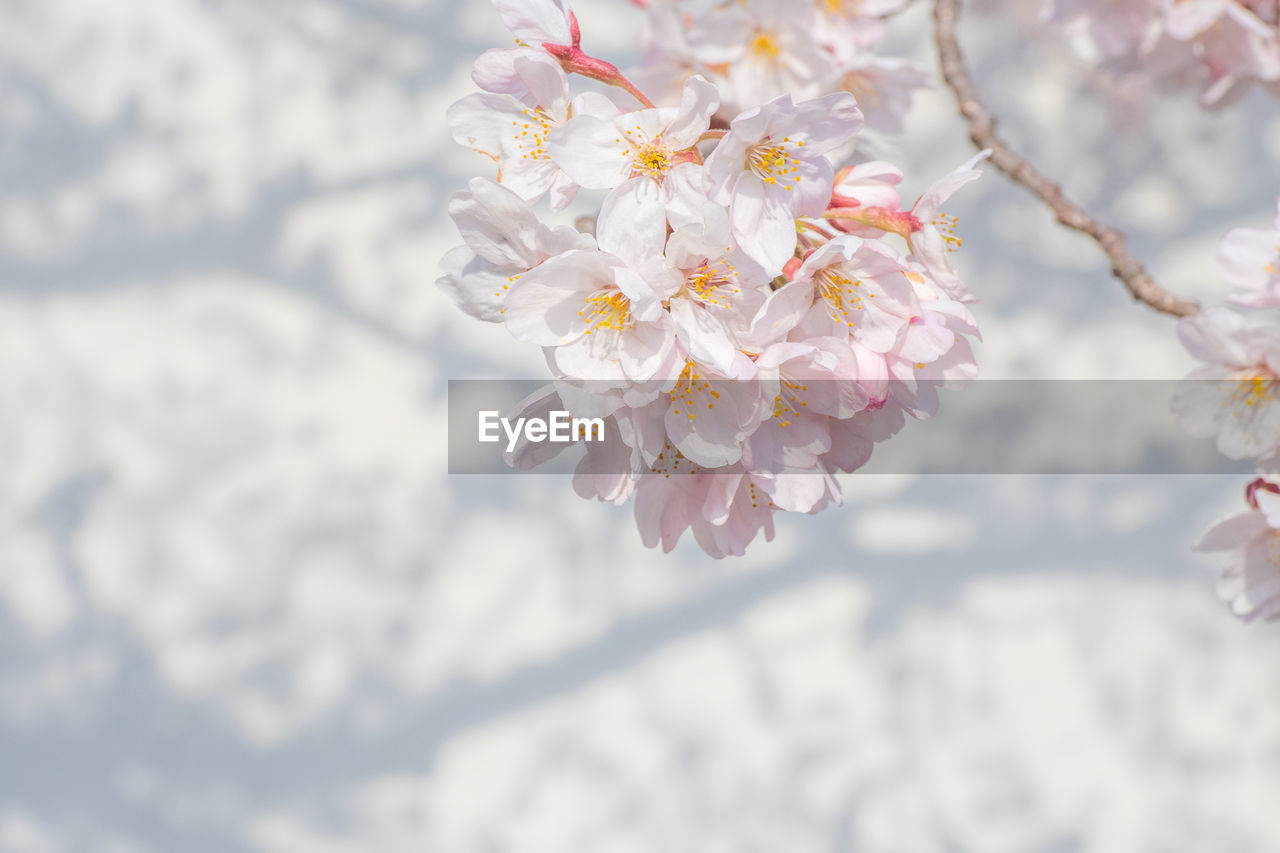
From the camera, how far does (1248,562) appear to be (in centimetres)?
54

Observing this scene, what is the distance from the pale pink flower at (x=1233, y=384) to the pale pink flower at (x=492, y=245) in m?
0.32

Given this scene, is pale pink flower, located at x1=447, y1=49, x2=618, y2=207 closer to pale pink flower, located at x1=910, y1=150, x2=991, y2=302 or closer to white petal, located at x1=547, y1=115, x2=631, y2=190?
white petal, located at x1=547, y1=115, x2=631, y2=190

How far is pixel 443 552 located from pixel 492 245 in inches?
38.4

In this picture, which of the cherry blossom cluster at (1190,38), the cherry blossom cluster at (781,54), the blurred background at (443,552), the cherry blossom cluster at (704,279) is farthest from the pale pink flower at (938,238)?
the blurred background at (443,552)

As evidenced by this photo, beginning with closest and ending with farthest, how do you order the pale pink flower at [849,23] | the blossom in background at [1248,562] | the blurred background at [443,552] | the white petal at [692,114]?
the white petal at [692,114] → the blossom in background at [1248,562] → the pale pink flower at [849,23] → the blurred background at [443,552]

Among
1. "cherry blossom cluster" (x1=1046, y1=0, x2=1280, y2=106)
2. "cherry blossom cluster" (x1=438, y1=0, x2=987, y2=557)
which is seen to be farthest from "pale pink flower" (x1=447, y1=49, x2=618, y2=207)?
"cherry blossom cluster" (x1=1046, y1=0, x2=1280, y2=106)

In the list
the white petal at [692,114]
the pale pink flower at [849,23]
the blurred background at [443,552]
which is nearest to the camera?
the white petal at [692,114]

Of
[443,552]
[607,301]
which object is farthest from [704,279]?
[443,552]

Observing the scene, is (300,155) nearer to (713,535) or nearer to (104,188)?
(104,188)

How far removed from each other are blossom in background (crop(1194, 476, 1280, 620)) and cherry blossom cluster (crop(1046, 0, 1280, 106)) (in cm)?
35

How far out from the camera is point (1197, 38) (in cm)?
72

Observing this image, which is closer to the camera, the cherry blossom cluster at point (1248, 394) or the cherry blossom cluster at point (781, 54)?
the cherry blossom cluster at point (1248, 394)

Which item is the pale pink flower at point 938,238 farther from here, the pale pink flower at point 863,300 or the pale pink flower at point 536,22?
the pale pink flower at point 536,22

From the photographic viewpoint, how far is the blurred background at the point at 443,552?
1259mm
